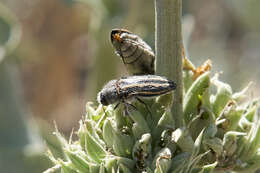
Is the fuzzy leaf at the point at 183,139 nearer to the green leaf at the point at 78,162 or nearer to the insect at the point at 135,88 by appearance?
the insect at the point at 135,88

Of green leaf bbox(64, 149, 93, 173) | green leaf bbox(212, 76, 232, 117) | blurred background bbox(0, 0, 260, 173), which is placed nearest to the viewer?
green leaf bbox(64, 149, 93, 173)

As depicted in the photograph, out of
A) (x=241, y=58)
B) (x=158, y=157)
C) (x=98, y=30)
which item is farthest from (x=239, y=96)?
(x=241, y=58)

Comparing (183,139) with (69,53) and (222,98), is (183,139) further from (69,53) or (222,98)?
(69,53)

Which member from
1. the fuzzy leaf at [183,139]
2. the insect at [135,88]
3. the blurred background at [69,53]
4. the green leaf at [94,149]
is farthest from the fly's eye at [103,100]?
the blurred background at [69,53]

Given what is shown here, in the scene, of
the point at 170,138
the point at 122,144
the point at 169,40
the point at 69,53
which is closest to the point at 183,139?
the point at 170,138

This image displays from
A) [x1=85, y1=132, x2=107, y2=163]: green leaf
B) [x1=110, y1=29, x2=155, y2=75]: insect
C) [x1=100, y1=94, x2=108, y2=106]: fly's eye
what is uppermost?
[x1=110, y1=29, x2=155, y2=75]: insect

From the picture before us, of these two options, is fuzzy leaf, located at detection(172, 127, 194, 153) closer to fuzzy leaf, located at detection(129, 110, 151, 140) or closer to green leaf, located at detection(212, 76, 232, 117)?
fuzzy leaf, located at detection(129, 110, 151, 140)

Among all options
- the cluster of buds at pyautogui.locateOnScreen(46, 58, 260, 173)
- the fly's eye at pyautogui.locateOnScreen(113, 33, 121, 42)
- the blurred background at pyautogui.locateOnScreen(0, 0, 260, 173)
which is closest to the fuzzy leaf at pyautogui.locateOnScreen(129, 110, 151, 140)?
the cluster of buds at pyautogui.locateOnScreen(46, 58, 260, 173)
